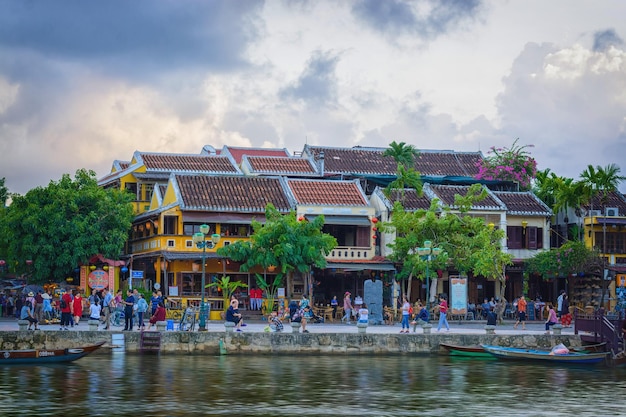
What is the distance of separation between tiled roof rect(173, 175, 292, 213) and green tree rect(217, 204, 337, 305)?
3.68 m

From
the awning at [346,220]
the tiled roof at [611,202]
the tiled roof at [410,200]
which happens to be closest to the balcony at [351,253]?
the awning at [346,220]

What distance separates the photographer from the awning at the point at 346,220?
6112 cm

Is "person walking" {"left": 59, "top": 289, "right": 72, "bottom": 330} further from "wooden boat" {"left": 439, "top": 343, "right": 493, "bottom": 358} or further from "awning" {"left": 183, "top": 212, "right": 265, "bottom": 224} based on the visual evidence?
"awning" {"left": 183, "top": 212, "right": 265, "bottom": 224}

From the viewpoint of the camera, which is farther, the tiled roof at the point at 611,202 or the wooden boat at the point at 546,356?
the tiled roof at the point at 611,202

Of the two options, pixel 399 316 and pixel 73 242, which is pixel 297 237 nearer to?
pixel 399 316

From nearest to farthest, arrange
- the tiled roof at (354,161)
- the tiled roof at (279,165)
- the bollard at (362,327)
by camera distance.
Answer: the bollard at (362,327)
the tiled roof at (279,165)
the tiled roof at (354,161)

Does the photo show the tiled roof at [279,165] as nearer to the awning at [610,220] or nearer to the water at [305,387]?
the awning at [610,220]

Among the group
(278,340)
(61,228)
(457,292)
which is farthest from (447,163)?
(278,340)

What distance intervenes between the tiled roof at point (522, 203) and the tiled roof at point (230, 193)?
1288 cm

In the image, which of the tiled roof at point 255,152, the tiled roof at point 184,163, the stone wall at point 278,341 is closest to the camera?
the stone wall at point 278,341

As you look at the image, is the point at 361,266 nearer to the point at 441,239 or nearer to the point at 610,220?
the point at 441,239

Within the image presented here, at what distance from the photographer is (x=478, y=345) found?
43562 mm

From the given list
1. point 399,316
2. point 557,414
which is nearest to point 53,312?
point 399,316

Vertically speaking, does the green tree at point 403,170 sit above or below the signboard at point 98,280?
above
